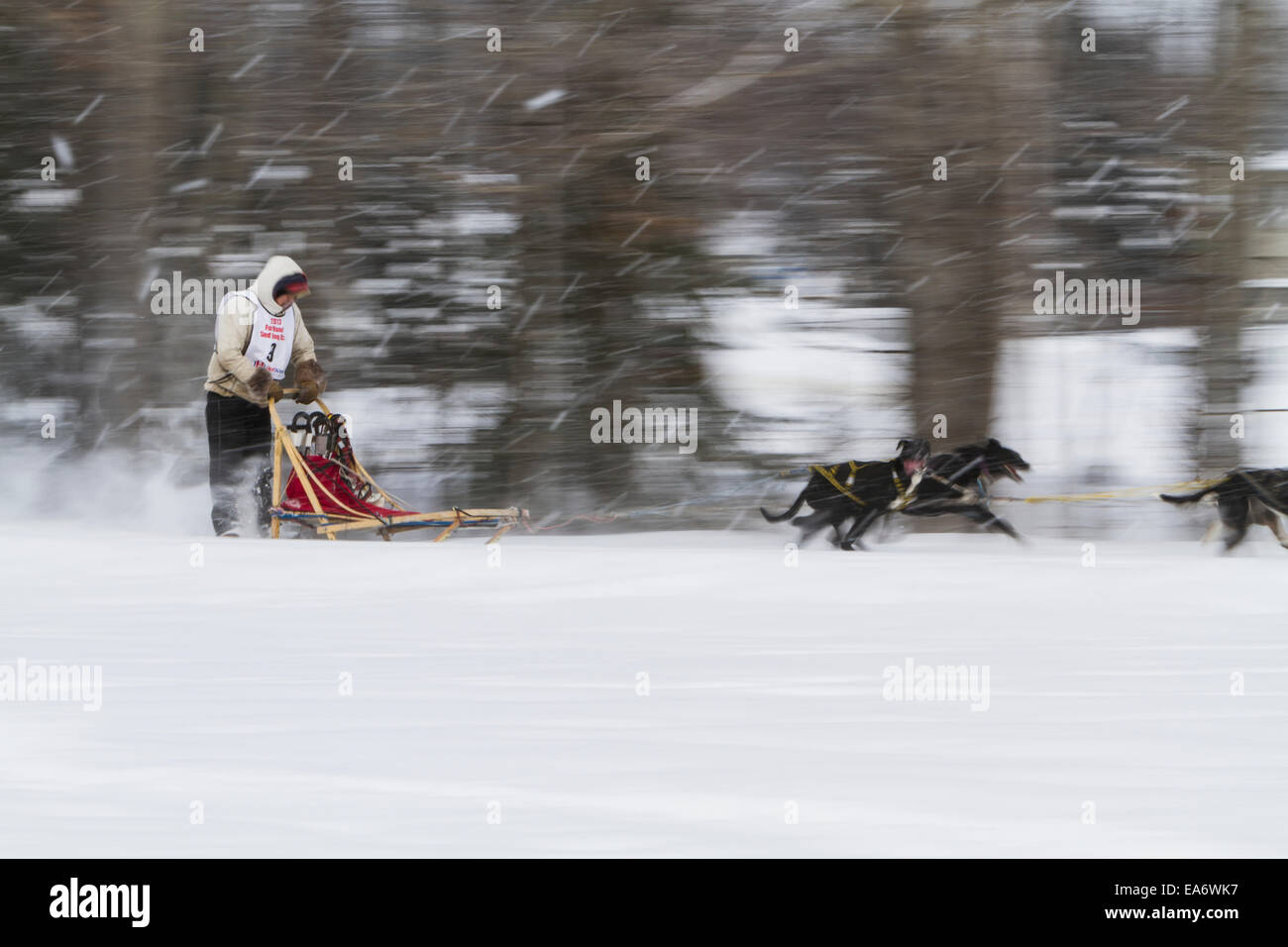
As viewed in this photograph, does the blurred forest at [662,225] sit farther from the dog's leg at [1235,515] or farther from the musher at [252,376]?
the musher at [252,376]

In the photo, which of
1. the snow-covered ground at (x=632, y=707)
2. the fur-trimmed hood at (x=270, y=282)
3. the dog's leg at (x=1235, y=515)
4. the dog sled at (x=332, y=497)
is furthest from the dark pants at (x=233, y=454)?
the dog's leg at (x=1235, y=515)

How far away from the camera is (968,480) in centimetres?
648

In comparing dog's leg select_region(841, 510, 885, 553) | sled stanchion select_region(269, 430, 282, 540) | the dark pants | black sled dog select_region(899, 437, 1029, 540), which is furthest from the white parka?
black sled dog select_region(899, 437, 1029, 540)

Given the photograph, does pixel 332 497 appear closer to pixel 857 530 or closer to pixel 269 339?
pixel 269 339

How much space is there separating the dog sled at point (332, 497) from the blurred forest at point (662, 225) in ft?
4.14

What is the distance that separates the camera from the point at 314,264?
25.1 ft

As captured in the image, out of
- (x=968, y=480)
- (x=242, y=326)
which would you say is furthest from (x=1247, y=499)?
(x=242, y=326)

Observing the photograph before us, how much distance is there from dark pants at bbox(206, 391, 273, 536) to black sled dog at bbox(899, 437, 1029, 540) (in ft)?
10.4

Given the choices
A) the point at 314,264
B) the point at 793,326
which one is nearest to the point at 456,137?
the point at 314,264

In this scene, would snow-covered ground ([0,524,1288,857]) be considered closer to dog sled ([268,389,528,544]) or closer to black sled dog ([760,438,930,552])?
dog sled ([268,389,528,544])

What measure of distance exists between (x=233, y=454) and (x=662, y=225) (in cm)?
267

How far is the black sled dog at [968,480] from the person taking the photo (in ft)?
20.8

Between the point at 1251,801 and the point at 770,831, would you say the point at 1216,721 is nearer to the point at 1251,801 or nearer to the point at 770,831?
the point at 1251,801

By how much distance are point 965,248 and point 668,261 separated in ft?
5.37
